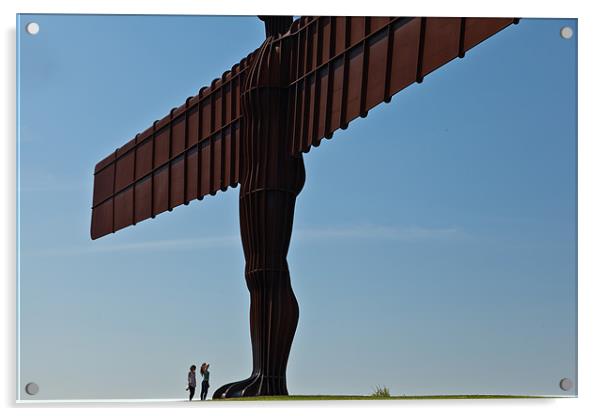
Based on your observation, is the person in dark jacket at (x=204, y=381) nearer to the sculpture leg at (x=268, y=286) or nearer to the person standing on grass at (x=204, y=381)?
the person standing on grass at (x=204, y=381)

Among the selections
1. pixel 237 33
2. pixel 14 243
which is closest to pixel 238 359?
pixel 14 243

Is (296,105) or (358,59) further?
(296,105)

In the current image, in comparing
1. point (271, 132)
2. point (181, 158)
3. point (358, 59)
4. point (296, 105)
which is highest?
point (358, 59)

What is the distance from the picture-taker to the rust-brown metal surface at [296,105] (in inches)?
410

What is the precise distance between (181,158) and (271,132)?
986mm

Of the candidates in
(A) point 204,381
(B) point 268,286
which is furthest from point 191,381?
(B) point 268,286

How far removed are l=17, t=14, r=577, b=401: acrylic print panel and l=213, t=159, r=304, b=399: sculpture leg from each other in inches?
1.0

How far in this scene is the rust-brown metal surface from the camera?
10406 millimetres

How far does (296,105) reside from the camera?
37.2ft

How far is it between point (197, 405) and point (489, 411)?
2.37 metres

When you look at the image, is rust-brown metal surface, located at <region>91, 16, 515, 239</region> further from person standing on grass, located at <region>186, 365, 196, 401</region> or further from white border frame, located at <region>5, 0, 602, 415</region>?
person standing on grass, located at <region>186, 365, 196, 401</region>

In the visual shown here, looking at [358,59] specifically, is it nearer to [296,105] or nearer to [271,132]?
[296,105]

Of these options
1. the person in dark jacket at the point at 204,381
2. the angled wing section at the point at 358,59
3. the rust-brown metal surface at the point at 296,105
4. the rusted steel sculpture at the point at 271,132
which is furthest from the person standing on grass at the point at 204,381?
the angled wing section at the point at 358,59

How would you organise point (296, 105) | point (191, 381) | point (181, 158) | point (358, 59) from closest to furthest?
1. point (191, 381)
2. point (358, 59)
3. point (296, 105)
4. point (181, 158)
